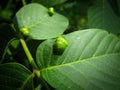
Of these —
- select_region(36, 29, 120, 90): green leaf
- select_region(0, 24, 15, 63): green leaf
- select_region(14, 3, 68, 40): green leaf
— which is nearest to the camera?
select_region(36, 29, 120, 90): green leaf

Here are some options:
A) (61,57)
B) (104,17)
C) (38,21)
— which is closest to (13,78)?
(61,57)

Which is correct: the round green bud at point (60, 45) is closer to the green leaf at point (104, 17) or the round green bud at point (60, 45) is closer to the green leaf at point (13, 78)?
the green leaf at point (13, 78)

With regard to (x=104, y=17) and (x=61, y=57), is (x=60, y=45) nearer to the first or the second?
(x=61, y=57)

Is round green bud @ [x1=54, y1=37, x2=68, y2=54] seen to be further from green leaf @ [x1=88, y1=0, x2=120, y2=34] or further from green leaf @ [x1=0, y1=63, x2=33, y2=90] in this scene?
green leaf @ [x1=88, y1=0, x2=120, y2=34]

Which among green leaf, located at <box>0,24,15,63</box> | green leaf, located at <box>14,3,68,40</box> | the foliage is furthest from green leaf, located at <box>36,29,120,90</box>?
green leaf, located at <box>0,24,15,63</box>

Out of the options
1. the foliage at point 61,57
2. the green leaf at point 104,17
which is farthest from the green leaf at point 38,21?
the green leaf at point 104,17

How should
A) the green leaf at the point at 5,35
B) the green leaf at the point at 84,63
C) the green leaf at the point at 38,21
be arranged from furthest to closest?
1. the green leaf at the point at 5,35
2. the green leaf at the point at 38,21
3. the green leaf at the point at 84,63

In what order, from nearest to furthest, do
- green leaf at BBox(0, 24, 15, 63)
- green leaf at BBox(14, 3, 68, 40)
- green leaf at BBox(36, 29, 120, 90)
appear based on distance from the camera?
green leaf at BBox(36, 29, 120, 90)
green leaf at BBox(14, 3, 68, 40)
green leaf at BBox(0, 24, 15, 63)
